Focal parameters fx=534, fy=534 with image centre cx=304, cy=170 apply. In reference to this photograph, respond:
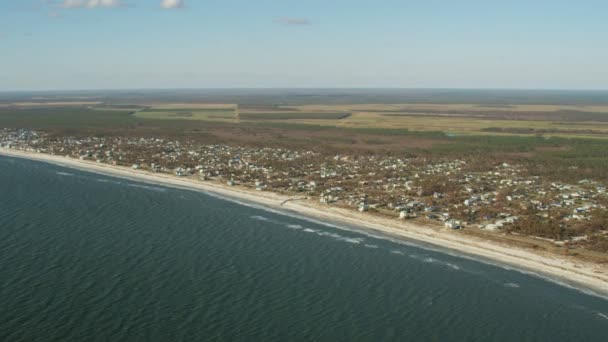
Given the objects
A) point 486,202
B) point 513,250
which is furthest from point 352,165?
point 513,250

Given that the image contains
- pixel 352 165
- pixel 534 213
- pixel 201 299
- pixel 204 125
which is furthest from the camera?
pixel 204 125

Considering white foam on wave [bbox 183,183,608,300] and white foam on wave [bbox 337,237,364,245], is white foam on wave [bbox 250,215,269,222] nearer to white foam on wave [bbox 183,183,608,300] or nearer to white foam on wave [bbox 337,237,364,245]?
white foam on wave [bbox 183,183,608,300]

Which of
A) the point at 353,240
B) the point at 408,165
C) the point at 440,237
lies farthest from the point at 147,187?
the point at 440,237

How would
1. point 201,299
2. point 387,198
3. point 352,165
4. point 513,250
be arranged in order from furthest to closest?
point 352,165 < point 387,198 < point 513,250 < point 201,299

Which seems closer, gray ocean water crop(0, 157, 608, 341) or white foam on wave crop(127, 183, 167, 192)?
gray ocean water crop(0, 157, 608, 341)

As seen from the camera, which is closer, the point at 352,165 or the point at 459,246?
the point at 459,246

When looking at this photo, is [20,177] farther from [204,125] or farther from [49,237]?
[204,125]

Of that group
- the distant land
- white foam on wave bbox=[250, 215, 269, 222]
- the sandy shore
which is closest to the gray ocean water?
white foam on wave bbox=[250, 215, 269, 222]
